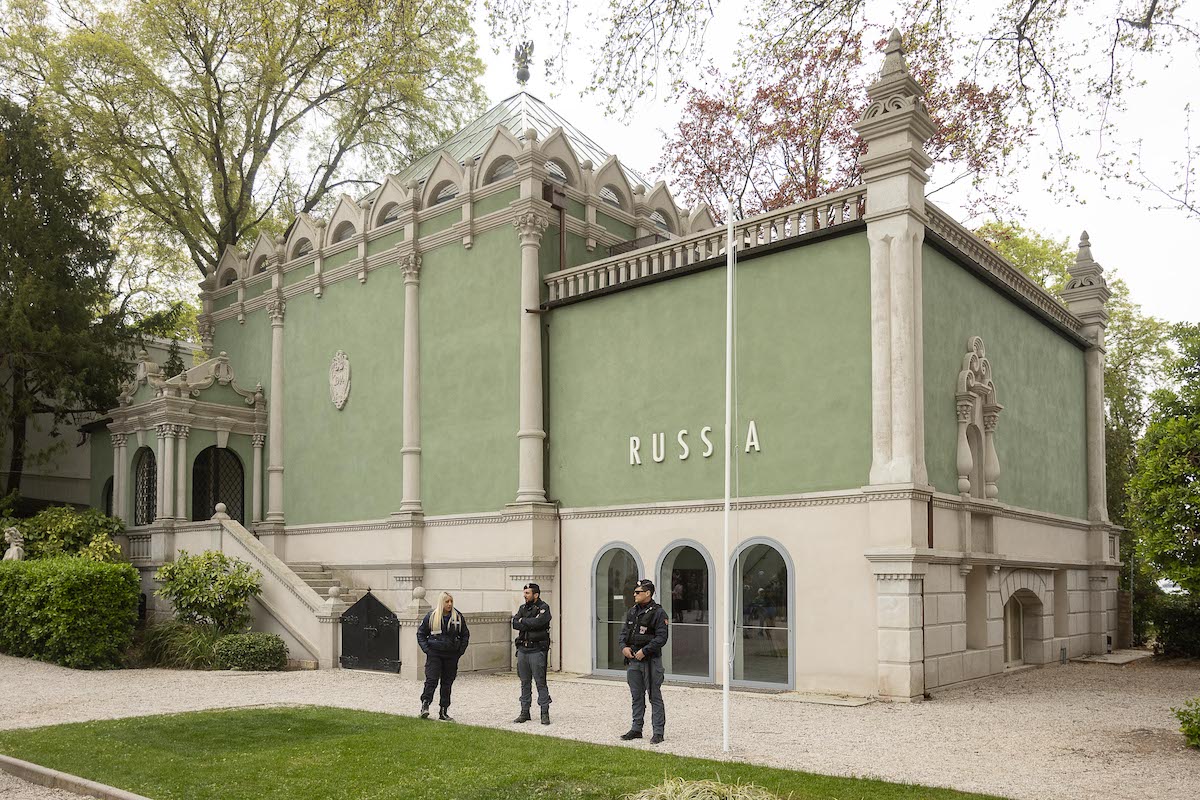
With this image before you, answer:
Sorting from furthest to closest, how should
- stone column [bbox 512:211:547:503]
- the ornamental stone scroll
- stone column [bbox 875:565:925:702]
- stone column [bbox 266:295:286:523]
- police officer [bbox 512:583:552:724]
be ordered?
1. stone column [bbox 266:295:286:523]
2. stone column [bbox 512:211:547:503]
3. the ornamental stone scroll
4. stone column [bbox 875:565:925:702]
5. police officer [bbox 512:583:552:724]

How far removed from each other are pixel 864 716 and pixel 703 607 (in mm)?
4351

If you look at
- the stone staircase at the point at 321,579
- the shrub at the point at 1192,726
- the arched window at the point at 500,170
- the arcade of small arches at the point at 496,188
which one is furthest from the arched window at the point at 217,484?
the shrub at the point at 1192,726

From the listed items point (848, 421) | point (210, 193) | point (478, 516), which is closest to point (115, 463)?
point (210, 193)

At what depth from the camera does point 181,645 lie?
66.5 feet

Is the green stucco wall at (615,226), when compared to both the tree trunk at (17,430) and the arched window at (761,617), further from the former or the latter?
the tree trunk at (17,430)

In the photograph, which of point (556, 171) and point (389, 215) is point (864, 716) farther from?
point (389, 215)

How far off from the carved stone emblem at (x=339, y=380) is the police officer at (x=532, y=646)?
40.8 feet

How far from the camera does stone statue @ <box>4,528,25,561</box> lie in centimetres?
2245

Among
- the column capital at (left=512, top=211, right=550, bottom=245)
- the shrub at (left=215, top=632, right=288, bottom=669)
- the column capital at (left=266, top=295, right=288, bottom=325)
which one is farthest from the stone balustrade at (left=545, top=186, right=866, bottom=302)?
the column capital at (left=266, top=295, right=288, bottom=325)

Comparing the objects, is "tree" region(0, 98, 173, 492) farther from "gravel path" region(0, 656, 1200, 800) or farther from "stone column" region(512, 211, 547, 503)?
"stone column" region(512, 211, 547, 503)

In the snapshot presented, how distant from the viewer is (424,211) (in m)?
22.5

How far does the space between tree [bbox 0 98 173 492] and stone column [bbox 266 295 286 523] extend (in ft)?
15.3

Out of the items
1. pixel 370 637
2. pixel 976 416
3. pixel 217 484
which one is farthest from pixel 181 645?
pixel 976 416

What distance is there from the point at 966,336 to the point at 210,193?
2491cm
